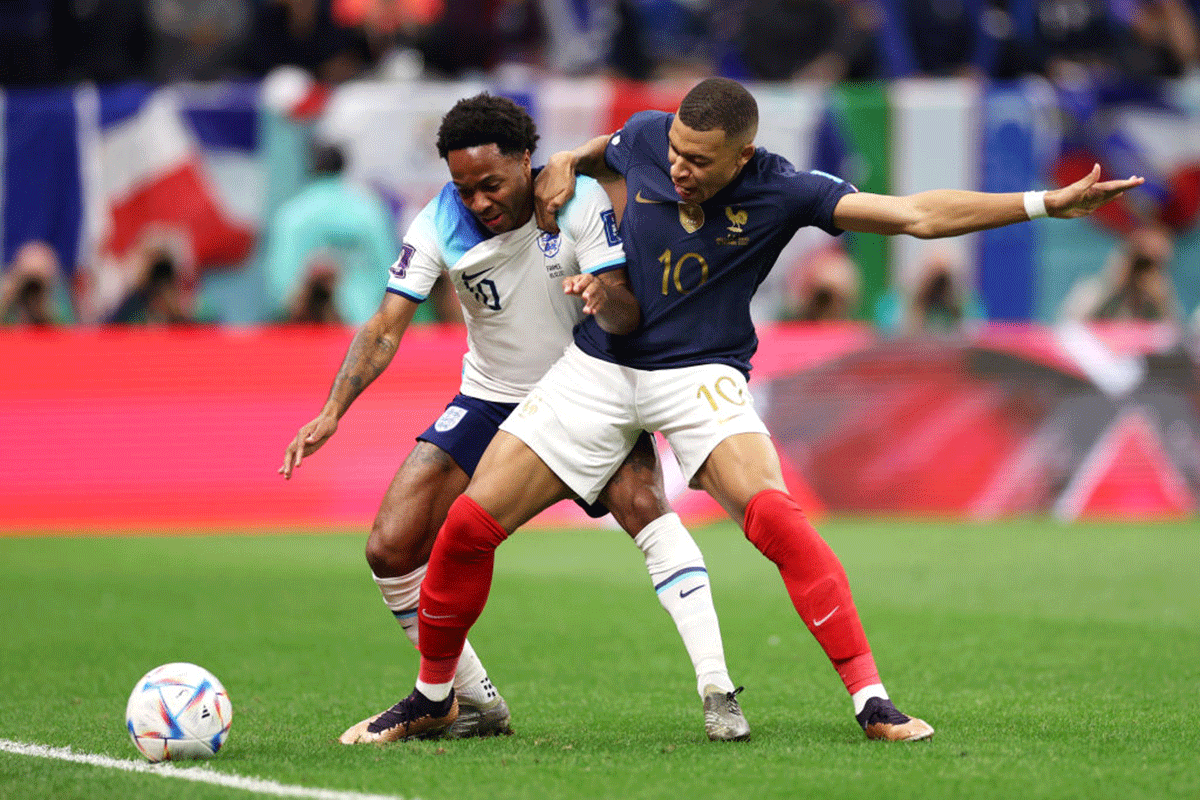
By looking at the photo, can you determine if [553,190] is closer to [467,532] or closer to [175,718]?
[467,532]

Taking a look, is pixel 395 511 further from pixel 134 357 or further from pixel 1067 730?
pixel 134 357

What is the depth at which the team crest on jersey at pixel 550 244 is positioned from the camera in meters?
5.84

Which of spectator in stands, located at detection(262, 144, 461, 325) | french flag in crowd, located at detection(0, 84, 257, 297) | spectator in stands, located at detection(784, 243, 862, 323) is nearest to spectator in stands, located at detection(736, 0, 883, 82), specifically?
spectator in stands, located at detection(784, 243, 862, 323)

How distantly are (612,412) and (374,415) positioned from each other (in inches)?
311

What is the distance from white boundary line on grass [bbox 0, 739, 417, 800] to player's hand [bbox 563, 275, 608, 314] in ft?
5.86

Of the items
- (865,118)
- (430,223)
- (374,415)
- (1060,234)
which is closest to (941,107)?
(865,118)

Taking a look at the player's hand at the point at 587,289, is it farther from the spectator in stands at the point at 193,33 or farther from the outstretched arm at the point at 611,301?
the spectator in stands at the point at 193,33

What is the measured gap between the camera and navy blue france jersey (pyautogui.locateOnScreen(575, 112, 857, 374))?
5.54 m

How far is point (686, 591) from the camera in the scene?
18.5 feet

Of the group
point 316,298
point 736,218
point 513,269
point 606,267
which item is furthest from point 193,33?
point 736,218

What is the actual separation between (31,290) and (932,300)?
29.4ft

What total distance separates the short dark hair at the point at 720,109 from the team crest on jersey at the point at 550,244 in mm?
762

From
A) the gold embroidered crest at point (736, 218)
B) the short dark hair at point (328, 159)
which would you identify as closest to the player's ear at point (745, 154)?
the gold embroidered crest at point (736, 218)

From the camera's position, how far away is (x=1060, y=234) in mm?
15898
